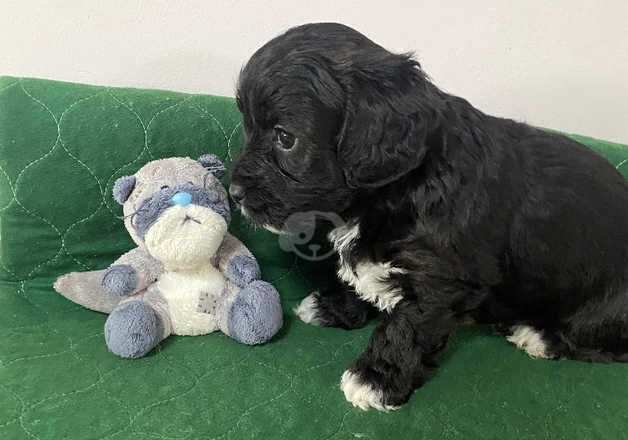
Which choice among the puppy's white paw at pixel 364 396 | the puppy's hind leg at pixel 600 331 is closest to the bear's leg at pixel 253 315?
the puppy's white paw at pixel 364 396

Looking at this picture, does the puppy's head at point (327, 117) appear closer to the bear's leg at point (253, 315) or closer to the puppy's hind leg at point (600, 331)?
the bear's leg at point (253, 315)

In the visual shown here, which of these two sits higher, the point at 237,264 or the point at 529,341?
the point at 529,341

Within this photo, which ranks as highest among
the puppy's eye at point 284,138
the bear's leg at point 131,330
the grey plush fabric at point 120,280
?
the puppy's eye at point 284,138

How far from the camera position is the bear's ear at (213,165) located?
180 cm

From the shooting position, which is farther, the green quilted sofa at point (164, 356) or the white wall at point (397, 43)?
the white wall at point (397, 43)

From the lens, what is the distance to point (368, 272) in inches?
62.7

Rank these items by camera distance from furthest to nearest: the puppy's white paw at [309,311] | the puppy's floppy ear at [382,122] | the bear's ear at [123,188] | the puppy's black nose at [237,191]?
1. the puppy's white paw at [309,311]
2. the bear's ear at [123,188]
3. the puppy's black nose at [237,191]
4. the puppy's floppy ear at [382,122]

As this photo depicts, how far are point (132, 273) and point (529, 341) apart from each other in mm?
1241

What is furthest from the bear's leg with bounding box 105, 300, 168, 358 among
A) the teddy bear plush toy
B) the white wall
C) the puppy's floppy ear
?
the white wall

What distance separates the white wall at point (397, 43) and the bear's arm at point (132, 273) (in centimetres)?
73

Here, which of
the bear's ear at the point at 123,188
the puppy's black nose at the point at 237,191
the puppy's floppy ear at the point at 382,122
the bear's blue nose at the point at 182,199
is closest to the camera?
the puppy's floppy ear at the point at 382,122

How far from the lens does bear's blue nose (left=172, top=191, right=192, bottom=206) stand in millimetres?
1596

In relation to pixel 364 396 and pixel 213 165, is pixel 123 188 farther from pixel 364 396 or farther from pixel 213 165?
pixel 364 396

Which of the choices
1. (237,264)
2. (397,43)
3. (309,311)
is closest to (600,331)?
(309,311)
